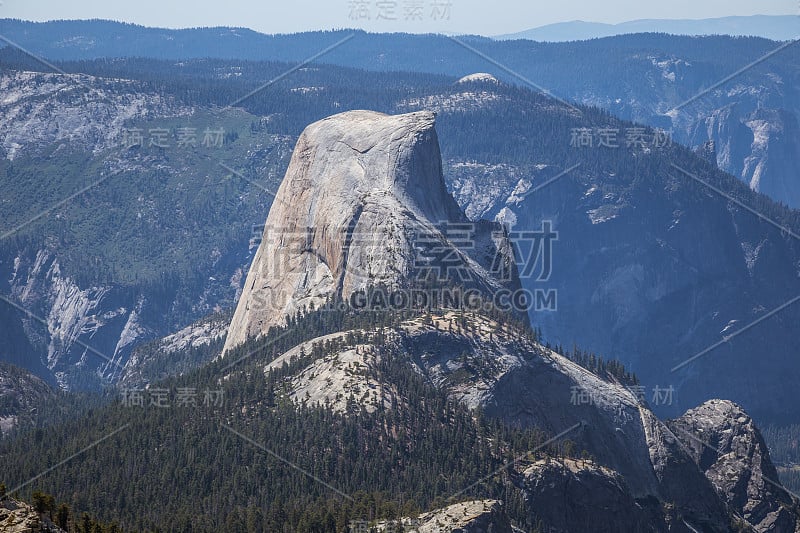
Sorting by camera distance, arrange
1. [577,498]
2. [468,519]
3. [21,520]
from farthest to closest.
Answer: [577,498], [468,519], [21,520]

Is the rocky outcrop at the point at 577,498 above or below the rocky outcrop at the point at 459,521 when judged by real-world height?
below

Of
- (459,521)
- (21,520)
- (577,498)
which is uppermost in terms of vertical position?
(21,520)

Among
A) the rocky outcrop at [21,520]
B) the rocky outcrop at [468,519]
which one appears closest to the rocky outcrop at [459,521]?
the rocky outcrop at [468,519]

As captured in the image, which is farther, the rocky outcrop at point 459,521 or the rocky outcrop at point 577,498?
the rocky outcrop at point 577,498

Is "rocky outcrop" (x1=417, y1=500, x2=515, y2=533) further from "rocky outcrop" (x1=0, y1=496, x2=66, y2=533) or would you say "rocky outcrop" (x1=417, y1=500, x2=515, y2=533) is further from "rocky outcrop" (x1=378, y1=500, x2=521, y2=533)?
"rocky outcrop" (x1=0, y1=496, x2=66, y2=533)

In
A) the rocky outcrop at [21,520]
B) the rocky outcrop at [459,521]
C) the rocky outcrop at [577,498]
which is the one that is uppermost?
the rocky outcrop at [21,520]

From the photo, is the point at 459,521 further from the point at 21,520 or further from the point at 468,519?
the point at 21,520

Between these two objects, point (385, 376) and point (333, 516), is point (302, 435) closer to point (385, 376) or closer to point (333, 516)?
point (385, 376)

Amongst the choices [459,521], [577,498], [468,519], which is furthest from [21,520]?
[577,498]

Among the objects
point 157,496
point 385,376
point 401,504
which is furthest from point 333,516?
point 385,376

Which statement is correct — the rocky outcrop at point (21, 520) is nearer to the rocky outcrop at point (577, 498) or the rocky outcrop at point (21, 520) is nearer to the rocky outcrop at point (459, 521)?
the rocky outcrop at point (459, 521)

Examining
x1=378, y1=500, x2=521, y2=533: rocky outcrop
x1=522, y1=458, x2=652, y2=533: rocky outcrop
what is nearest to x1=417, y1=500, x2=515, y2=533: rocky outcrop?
x1=378, y1=500, x2=521, y2=533: rocky outcrop
